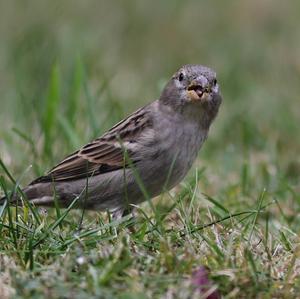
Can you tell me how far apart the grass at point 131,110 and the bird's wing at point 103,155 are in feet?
0.83

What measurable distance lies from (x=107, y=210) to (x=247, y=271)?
150 centimetres

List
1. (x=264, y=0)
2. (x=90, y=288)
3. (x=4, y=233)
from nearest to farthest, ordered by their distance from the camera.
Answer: (x=90, y=288) → (x=4, y=233) → (x=264, y=0)

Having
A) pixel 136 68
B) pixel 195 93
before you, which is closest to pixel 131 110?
pixel 136 68

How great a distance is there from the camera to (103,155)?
627 cm

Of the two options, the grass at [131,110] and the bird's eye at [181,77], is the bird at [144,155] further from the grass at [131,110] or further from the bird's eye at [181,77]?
the grass at [131,110]

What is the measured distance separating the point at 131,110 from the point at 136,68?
2057mm

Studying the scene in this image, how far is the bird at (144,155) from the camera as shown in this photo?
603 cm

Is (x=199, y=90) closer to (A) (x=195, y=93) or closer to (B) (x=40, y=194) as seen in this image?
(A) (x=195, y=93)

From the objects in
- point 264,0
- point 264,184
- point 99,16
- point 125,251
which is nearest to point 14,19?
point 99,16

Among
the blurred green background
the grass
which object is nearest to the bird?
the grass

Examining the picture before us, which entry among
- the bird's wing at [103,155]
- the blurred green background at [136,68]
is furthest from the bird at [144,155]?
the blurred green background at [136,68]

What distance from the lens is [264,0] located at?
A: 1305 cm

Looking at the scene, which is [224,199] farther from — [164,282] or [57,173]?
[164,282]

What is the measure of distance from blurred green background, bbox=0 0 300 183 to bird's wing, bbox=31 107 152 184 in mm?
606
